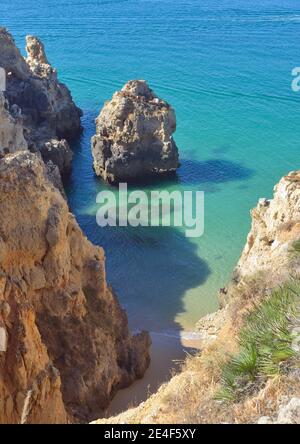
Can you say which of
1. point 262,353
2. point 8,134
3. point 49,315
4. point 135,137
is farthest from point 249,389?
point 135,137

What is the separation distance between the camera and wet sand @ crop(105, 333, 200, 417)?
15.6m

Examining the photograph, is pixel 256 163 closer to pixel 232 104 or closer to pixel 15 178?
pixel 232 104

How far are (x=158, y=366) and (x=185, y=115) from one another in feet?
93.7

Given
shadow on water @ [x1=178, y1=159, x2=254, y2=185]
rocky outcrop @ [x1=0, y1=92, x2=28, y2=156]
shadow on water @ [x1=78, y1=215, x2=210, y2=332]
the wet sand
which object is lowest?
the wet sand

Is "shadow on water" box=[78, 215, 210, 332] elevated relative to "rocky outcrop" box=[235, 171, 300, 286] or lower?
lower

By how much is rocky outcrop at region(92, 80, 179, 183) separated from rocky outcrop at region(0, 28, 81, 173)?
2670mm

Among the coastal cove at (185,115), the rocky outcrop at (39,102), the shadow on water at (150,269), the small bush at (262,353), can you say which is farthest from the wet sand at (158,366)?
the rocky outcrop at (39,102)

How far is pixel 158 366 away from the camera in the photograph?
18.0 meters

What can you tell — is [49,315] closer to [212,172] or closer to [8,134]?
[8,134]

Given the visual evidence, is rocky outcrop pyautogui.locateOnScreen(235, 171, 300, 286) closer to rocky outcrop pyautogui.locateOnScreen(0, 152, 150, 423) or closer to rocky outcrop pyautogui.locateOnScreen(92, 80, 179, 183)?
rocky outcrop pyautogui.locateOnScreen(0, 152, 150, 423)

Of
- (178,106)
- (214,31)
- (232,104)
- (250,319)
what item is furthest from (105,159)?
(214,31)

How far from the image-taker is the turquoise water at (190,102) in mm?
24875

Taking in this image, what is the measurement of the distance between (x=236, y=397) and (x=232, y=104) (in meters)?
40.1

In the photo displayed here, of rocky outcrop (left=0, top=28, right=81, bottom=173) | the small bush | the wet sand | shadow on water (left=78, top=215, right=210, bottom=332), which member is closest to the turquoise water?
shadow on water (left=78, top=215, right=210, bottom=332)
